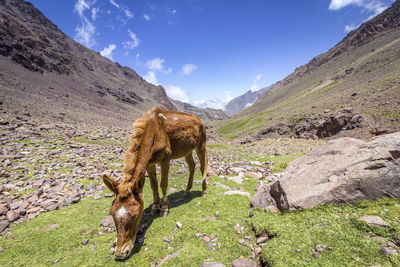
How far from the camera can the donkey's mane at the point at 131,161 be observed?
5230 millimetres

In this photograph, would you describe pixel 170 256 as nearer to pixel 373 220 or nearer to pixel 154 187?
pixel 154 187

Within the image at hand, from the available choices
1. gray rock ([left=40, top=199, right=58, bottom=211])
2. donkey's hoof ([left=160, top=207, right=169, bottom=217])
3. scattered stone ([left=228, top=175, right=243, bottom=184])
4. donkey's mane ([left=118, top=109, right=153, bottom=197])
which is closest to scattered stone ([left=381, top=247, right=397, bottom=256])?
donkey's mane ([left=118, top=109, right=153, bottom=197])

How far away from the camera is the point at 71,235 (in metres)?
6.44

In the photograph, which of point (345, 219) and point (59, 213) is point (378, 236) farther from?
point (59, 213)

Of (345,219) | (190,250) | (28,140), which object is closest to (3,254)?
(190,250)

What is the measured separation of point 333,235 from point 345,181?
1.79m

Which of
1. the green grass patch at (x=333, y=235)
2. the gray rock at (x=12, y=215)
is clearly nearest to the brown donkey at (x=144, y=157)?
the green grass patch at (x=333, y=235)

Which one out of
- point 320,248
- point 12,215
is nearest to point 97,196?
point 12,215

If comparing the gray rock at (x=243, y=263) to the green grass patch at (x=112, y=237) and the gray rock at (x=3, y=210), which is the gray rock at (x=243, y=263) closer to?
the green grass patch at (x=112, y=237)

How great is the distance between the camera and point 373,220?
4.34 metres

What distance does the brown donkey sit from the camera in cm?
508

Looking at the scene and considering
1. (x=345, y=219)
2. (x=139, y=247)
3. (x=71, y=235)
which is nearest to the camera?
(x=345, y=219)

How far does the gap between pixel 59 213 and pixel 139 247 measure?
4.79 metres

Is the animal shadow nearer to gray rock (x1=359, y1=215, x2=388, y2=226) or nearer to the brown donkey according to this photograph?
the brown donkey
